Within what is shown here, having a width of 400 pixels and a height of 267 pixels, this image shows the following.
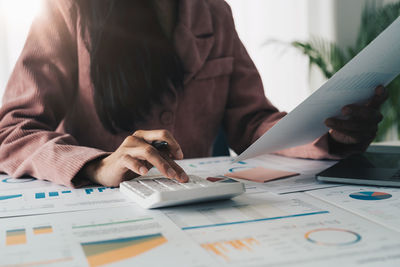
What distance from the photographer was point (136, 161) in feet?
2.12

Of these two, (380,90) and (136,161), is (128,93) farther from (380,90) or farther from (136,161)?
(380,90)

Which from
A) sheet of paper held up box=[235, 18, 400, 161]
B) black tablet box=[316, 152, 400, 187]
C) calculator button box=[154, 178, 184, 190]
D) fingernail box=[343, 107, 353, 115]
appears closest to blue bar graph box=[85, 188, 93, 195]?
calculator button box=[154, 178, 184, 190]

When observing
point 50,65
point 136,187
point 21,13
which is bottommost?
point 136,187

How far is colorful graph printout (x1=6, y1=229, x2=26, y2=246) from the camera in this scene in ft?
1.44

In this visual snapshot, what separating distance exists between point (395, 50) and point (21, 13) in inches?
71.1

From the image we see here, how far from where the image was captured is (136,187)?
616 mm

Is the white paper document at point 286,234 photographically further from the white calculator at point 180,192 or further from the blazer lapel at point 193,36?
the blazer lapel at point 193,36

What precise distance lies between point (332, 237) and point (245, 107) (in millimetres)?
767

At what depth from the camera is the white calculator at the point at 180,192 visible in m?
0.54

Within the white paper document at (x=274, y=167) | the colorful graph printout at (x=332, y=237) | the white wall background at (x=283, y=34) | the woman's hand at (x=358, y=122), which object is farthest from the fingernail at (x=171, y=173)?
the white wall background at (x=283, y=34)

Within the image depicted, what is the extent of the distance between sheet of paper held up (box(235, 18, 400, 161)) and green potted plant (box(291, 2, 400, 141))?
74.4 inches

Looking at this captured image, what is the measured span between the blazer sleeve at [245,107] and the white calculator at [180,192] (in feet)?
1.58

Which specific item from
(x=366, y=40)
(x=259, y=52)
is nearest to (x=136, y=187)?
(x=259, y=52)

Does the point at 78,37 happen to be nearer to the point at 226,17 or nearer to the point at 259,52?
the point at 226,17
